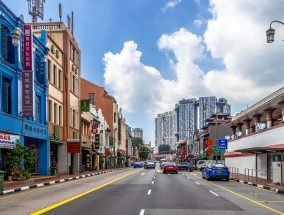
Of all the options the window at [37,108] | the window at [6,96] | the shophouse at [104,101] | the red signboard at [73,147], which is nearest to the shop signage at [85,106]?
the red signboard at [73,147]

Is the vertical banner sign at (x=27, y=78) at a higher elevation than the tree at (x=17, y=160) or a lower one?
higher

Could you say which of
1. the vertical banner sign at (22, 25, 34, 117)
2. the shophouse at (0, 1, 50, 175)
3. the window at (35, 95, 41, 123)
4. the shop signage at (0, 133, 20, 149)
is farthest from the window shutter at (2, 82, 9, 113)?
the window at (35, 95, 41, 123)

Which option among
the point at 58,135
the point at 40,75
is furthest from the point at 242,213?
the point at 58,135

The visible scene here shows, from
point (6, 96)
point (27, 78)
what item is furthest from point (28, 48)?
point (6, 96)

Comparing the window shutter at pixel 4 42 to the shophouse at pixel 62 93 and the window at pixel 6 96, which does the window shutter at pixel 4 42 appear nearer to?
the window at pixel 6 96

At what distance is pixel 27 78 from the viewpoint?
31.3 m

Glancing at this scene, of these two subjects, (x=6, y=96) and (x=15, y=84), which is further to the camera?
(x=15, y=84)

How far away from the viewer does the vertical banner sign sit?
3092 centimetres

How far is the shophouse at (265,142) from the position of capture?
28.2 meters

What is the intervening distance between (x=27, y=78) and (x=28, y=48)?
245cm

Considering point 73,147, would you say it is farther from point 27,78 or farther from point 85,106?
point 27,78

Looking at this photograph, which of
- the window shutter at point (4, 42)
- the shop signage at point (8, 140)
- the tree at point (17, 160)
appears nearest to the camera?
the tree at point (17, 160)

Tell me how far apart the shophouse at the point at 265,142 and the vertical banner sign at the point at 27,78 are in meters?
16.7

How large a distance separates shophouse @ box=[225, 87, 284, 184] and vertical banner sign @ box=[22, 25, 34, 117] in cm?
1674
